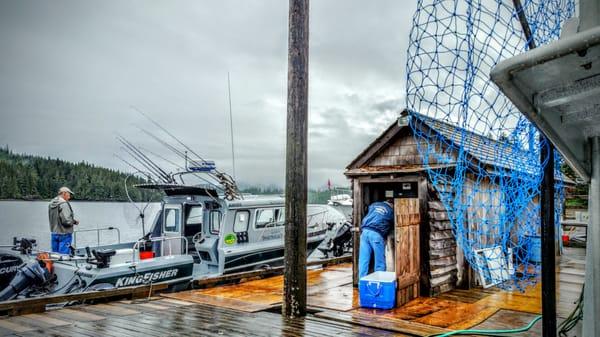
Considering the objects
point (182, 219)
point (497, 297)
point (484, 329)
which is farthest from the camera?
point (182, 219)

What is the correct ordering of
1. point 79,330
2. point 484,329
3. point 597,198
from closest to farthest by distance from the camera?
1. point 597,198
2. point 79,330
3. point 484,329

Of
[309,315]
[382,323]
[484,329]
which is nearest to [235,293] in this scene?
[309,315]

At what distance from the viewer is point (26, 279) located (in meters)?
7.75

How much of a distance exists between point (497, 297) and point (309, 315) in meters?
3.36

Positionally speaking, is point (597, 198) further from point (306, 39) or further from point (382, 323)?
point (306, 39)

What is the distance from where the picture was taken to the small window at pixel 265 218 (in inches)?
444

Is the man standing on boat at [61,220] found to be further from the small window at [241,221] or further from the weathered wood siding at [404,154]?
the weathered wood siding at [404,154]

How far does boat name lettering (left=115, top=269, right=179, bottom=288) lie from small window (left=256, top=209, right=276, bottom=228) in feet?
9.00

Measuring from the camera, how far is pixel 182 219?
1076 cm

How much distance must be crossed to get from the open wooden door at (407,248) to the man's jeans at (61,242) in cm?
691

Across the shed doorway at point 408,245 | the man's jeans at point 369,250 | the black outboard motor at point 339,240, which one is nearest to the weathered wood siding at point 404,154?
the shed doorway at point 408,245

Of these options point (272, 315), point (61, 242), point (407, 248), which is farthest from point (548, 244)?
point (61, 242)

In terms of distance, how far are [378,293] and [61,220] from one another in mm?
6635

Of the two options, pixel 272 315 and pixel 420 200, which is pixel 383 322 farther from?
pixel 420 200
